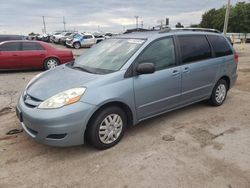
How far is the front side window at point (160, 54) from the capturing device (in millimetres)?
Answer: 4020

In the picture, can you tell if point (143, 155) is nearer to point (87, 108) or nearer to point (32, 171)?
point (87, 108)

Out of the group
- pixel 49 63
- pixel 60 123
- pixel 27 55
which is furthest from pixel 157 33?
pixel 27 55

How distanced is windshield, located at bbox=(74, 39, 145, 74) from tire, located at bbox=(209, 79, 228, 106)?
2.23 metres

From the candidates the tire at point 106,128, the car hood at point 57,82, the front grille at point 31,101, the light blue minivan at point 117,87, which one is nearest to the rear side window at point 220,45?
the light blue minivan at point 117,87

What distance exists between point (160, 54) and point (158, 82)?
49 centimetres

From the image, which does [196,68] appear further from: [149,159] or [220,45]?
[149,159]

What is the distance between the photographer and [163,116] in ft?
16.2

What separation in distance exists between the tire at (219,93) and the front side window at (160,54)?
1.58 metres

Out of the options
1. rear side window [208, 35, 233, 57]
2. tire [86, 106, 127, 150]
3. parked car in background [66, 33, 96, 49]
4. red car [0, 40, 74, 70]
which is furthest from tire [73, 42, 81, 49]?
tire [86, 106, 127, 150]

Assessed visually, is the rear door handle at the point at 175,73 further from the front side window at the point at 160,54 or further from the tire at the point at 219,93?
the tire at the point at 219,93

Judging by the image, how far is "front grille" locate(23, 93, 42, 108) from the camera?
3398mm

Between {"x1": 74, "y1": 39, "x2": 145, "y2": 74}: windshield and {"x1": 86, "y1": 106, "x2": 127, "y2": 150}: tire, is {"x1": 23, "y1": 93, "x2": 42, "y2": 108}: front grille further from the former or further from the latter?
{"x1": 74, "y1": 39, "x2": 145, "y2": 74}: windshield

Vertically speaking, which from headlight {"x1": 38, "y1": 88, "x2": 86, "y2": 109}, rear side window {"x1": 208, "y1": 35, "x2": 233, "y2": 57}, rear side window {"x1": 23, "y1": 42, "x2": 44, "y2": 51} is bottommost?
headlight {"x1": 38, "y1": 88, "x2": 86, "y2": 109}

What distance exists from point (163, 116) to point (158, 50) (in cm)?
138
